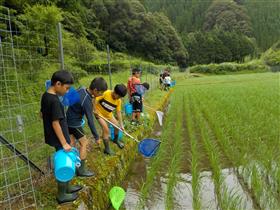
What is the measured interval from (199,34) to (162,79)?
3845 cm

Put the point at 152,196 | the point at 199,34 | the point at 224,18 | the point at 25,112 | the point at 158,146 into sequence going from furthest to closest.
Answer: the point at 224,18 < the point at 199,34 < the point at 158,146 < the point at 25,112 < the point at 152,196

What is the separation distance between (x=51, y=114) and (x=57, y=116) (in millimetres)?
65

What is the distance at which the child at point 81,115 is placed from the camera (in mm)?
3199

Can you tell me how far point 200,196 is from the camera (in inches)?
127

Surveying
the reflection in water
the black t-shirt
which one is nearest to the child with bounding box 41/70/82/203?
the black t-shirt

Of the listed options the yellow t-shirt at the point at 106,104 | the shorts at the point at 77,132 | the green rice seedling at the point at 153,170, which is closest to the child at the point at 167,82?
the green rice seedling at the point at 153,170

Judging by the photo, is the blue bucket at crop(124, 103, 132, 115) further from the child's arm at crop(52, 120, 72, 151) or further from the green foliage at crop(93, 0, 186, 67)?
the green foliage at crop(93, 0, 186, 67)

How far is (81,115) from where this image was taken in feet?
11.0

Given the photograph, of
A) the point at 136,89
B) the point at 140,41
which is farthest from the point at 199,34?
the point at 136,89

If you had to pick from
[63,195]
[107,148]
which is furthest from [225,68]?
[63,195]

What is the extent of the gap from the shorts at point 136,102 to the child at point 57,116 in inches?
134

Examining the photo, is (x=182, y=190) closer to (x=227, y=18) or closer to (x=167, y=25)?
(x=167, y=25)

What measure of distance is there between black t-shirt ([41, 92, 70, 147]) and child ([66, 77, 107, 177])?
52 cm

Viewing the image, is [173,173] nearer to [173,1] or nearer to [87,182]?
[87,182]
